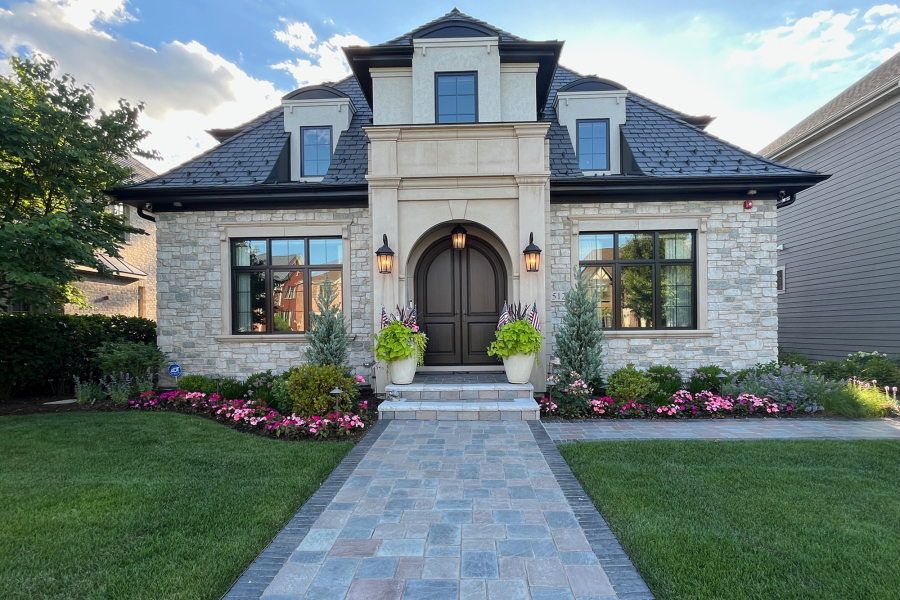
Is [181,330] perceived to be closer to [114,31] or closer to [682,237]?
[114,31]

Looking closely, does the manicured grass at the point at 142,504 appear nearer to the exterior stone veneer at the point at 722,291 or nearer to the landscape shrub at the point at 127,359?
the landscape shrub at the point at 127,359

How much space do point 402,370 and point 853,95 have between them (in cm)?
1471

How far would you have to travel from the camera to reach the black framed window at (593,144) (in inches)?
349

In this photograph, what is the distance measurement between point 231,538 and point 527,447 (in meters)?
3.40

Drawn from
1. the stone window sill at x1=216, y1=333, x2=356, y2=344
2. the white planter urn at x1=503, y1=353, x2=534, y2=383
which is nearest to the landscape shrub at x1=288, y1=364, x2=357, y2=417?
the stone window sill at x1=216, y1=333, x2=356, y2=344

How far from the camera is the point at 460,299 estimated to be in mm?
8602

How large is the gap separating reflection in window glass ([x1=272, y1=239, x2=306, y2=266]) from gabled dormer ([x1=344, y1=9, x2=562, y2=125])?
3.13m

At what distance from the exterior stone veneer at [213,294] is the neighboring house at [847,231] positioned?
1257cm

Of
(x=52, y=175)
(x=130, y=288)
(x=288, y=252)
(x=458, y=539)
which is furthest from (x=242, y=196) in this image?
(x=130, y=288)

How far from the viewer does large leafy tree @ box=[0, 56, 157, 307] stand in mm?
6340

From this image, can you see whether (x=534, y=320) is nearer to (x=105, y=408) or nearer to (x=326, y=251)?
(x=326, y=251)

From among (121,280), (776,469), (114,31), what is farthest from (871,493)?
(121,280)

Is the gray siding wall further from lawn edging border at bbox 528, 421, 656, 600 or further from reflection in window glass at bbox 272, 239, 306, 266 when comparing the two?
reflection in window glass at bbox 272, 239, 306, 266

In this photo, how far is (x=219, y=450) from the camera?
16.7 feet
